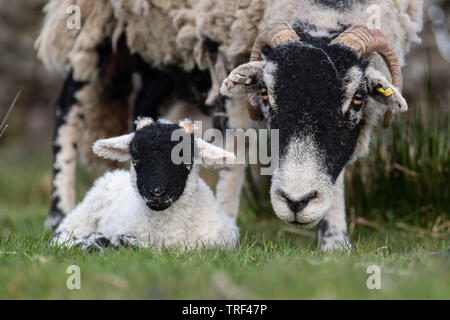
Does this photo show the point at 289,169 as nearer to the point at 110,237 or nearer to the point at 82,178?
the point at 110,237

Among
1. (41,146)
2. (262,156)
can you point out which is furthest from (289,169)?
(41,146)

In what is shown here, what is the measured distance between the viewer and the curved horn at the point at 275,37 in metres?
3.69

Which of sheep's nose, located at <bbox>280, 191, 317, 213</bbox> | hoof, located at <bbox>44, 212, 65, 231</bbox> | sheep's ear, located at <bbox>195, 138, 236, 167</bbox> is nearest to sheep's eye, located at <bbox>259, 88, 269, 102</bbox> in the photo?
sheep's ear, located at <bbox>195, 138, 236, 167</bbox>

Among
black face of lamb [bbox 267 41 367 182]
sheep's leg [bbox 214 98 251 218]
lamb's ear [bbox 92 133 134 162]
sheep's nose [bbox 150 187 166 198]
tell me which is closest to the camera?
sheep's nose [bbox 150 187 166 198]

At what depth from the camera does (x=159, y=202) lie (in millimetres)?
3225

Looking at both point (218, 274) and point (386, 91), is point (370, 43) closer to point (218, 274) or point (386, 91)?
point (386, 91)

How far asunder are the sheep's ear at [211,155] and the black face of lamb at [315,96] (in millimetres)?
313

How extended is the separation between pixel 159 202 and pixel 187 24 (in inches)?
81.4

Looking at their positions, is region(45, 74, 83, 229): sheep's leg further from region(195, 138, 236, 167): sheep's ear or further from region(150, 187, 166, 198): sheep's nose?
region(150, 187, 166, 198): sheep's nose

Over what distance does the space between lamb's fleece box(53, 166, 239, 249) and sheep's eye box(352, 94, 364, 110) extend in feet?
3.35

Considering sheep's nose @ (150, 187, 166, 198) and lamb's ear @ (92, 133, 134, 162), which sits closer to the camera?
sheep's nose @ (150, 187, 166, 198)

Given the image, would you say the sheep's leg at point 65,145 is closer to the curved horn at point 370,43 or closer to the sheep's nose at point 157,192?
the sheep's nose at point 157,192

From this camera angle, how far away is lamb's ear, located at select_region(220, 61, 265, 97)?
3.82 metres

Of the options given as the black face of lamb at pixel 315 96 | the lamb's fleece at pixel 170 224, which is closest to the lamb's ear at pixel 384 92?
the black face of lamb at pixel 315 96
